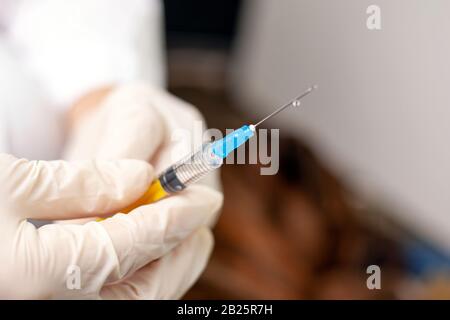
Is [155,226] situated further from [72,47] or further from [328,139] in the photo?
[328,139]

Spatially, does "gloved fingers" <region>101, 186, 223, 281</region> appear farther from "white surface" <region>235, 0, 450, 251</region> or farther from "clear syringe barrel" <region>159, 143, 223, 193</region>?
"white surface" <region>235, 0, 450, 251</region>

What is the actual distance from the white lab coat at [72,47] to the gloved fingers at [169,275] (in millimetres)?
262

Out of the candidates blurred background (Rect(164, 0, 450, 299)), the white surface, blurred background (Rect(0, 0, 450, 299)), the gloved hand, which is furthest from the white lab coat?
the white surface

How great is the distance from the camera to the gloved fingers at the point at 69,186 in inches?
16.5

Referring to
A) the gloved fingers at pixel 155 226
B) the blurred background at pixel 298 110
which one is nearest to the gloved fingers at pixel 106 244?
the gloved fingers at pixel 155 226

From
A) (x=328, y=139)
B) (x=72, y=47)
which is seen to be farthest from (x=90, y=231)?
(x=328, y=139)

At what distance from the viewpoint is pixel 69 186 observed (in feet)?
1.46

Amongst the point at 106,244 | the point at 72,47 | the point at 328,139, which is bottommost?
the point at 328,139

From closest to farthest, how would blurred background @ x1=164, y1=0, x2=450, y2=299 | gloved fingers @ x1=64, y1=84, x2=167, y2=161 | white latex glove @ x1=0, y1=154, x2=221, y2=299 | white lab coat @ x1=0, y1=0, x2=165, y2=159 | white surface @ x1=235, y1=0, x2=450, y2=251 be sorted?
white latex glove @ x1=0, y1=154, x2=221, y2=299, gloved fingers @ x1=64, y1=84, x2=167, y2=161, white lab coat @ x1=0, y1=0, x2=165, y2=159, blurred background @ x1=164, y1=0, x2=450, y2=299, white surface @ x1=235, y1=0, x2=450, y2=251

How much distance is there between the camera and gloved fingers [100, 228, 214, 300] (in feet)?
1.61

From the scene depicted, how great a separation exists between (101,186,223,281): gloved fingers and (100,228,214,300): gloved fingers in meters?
0.02

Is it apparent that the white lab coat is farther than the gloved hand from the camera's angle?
Yes

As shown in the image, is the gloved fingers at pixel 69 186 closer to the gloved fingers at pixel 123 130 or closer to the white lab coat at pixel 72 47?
the gloved fingers at pixel 123 130

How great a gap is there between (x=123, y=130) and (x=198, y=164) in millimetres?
131
